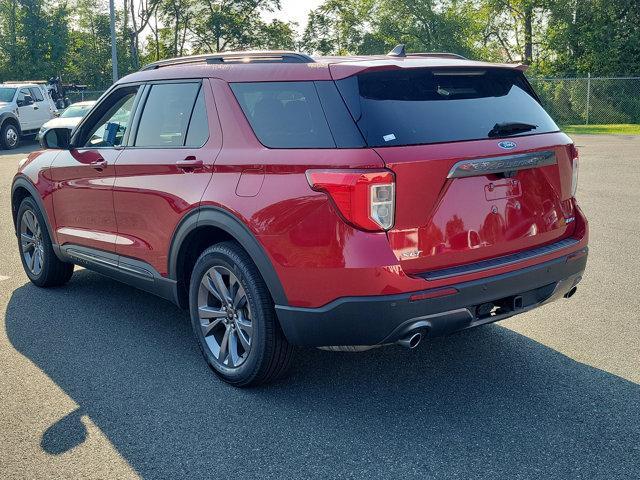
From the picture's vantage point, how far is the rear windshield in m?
3.52

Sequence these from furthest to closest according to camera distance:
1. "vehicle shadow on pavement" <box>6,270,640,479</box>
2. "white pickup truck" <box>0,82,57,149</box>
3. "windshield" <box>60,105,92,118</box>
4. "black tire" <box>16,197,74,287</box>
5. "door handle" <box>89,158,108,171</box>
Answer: "white pickup truck" <box>0,82,57,149</box> < "windshield" <box>60,105,92,118</box> < "black tire" <box>16,197,74,287</box> < "door handle" <box>89,158,108,171</box> < "vehicle shadow on pavement" <box>6,270,640,479</box>

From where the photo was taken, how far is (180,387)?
4184mm

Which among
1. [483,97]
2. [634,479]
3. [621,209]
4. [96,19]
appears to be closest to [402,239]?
[483,97]

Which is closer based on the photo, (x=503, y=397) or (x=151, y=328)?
(x=503, y=397)

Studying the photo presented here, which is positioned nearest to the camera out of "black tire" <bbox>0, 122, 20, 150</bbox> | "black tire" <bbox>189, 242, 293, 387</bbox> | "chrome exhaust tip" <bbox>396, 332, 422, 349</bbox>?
"chrome exhaust tip" <bbox>396, 332, 422, 349</bbox>

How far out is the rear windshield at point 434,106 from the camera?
352cm

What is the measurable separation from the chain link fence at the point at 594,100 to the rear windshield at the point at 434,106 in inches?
1061

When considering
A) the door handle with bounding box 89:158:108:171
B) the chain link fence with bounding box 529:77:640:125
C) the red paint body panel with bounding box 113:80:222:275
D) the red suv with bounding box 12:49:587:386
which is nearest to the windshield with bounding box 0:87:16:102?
the chain link fence with bounding box 529:77:640:125

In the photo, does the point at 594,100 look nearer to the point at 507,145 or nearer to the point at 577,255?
the point at 577,255

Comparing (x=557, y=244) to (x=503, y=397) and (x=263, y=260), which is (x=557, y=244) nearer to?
(x=503, y=397)

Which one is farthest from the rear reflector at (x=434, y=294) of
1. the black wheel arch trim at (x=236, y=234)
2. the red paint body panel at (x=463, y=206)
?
the black wheel arch trim at (x=236, y=234)

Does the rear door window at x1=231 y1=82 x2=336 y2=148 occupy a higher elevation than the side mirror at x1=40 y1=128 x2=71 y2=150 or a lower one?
higher

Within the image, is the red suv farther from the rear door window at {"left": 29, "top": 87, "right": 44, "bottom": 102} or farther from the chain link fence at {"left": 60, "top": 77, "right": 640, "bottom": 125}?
the chain link fence at {"left": 60, "top": 77, "right": 640, "bottom": 125}

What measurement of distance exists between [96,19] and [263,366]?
5285cm
